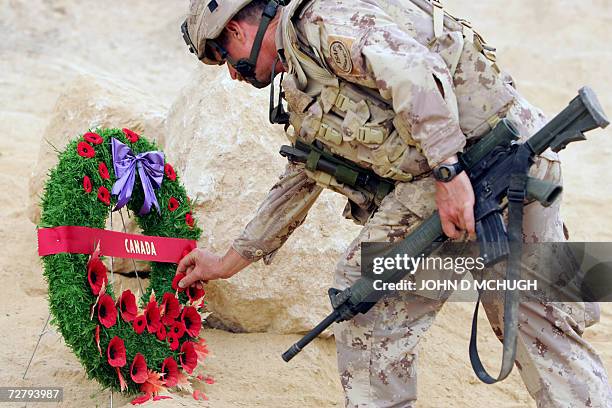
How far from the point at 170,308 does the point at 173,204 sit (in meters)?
0.48

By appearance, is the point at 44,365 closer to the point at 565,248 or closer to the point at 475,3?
the point at 565,248

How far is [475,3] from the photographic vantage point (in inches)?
476

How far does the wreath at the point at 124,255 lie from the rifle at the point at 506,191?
1.05m

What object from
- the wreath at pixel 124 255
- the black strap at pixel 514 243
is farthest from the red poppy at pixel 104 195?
the black strap at pixel 514 243

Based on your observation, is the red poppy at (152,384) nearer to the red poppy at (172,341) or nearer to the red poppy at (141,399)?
the red poppy at (141,399)

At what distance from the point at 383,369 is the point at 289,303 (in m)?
1.40

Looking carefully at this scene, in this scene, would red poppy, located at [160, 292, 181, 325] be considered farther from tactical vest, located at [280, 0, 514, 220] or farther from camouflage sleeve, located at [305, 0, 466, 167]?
camouflage sleeve, located at [305, 0, 466, 167]

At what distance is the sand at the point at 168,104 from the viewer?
159 inches

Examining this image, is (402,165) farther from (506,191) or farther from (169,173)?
(169,173)

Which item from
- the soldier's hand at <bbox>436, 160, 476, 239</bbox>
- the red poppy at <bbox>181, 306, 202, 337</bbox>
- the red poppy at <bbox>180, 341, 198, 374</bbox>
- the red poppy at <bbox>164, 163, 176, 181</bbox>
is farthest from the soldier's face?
the red poppy at <bbox>180, 341, 198, 374</bbox>

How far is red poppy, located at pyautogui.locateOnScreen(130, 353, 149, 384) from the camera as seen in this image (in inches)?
136

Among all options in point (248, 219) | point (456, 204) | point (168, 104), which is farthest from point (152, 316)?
point (168, 104)

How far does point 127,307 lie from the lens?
354cm

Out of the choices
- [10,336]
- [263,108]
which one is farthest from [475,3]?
[10,336]
